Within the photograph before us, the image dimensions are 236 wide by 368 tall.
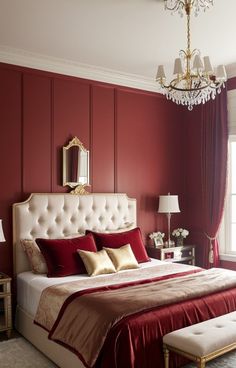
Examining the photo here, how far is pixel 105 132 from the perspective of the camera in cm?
546

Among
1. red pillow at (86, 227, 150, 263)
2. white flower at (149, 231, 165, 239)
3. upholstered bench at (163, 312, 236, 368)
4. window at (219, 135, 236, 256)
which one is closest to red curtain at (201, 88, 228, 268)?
window at (219, 135, 236, 256)

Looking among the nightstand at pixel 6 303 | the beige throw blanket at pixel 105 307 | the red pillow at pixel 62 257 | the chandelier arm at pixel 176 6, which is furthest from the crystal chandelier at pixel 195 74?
the nightstand at pixel 6 303

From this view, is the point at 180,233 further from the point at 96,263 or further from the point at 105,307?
the point at 105,307

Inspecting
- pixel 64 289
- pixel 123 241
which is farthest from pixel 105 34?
pixel 64 289

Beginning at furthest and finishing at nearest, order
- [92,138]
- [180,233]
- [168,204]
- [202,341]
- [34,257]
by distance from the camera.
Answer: [180,233] → [168,204] → [92,138] → [34,257] → [202,341]

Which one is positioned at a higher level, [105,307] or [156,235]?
[156,235]

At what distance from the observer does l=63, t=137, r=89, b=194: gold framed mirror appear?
501cm

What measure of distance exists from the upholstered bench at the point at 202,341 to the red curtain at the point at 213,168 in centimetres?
274

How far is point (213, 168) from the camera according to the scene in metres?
5.79

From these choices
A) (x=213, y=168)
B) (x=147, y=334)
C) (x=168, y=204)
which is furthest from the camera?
(x=213, y=168)

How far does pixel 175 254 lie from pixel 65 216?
190 cm

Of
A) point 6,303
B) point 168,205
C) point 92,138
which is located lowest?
point 6,303

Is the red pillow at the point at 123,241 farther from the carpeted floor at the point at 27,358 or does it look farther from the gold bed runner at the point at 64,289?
the carpeted floor at the point at 27,358

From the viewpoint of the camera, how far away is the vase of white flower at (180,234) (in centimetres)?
596
